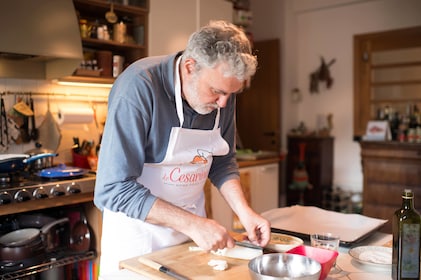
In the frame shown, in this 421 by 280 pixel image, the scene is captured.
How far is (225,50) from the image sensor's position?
117 cm

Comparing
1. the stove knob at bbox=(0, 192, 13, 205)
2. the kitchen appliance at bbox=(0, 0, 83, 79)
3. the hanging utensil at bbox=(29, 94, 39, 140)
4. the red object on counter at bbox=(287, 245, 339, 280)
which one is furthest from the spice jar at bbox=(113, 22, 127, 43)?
the red object on counter at bbox=(287, 245, 339, 280)

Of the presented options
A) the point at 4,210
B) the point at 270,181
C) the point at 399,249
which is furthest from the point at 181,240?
the point at 270,181

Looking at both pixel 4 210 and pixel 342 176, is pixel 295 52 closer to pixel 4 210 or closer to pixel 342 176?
pixel 342 176

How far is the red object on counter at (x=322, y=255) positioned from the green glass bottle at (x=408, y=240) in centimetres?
15

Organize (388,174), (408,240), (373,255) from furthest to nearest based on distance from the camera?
(388,174) < (373,255) < (408,240)

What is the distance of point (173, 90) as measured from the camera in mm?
1328

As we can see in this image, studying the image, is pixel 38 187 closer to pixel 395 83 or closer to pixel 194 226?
pixel 194 226

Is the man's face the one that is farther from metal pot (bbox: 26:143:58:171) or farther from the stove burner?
metal pot (bbox: 26:143:58:171)

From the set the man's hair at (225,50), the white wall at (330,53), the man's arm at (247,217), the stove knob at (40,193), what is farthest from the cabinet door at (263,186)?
the man's hair at (225,50)

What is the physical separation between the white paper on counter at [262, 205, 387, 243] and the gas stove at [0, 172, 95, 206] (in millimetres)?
1112

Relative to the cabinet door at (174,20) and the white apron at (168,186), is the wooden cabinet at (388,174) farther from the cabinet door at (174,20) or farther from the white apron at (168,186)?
the white apron at (168,186)

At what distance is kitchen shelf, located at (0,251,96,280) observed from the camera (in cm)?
205

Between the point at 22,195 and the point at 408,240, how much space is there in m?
1.70

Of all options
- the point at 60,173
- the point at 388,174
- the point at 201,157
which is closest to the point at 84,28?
the point at 60,173
